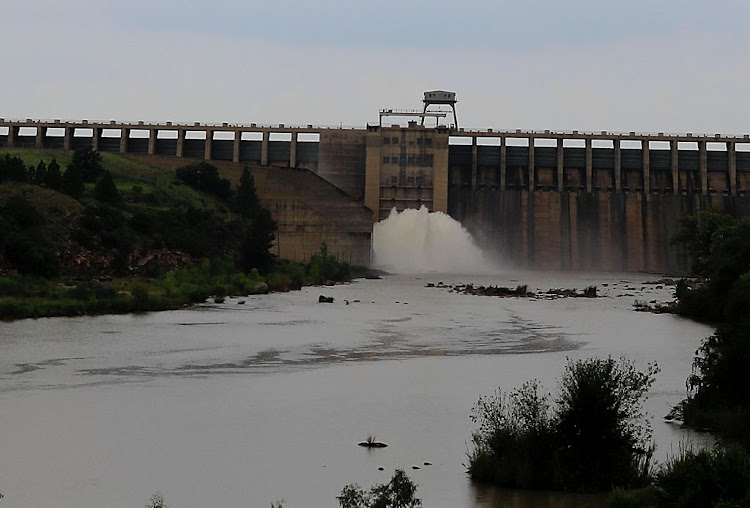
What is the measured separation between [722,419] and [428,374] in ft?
34.1

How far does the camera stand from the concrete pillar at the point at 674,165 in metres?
96.9

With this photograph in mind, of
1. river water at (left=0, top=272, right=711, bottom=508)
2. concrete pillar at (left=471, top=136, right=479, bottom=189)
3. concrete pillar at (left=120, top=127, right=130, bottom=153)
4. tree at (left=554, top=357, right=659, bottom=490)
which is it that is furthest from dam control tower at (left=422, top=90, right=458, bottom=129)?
tree at (left=554, top=357, right=659, bottom=490)

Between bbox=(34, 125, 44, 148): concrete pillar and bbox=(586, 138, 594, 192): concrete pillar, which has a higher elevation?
bbox=(34, 125, 44, 148): concrete pillar

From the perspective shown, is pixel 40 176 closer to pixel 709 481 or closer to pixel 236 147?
pixel 236 147

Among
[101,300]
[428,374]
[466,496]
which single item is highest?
[101,300]

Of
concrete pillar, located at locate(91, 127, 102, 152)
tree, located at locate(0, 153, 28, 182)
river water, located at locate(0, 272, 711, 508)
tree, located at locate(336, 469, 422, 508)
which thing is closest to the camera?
tree, located at locate(336, 469, 422, 508)

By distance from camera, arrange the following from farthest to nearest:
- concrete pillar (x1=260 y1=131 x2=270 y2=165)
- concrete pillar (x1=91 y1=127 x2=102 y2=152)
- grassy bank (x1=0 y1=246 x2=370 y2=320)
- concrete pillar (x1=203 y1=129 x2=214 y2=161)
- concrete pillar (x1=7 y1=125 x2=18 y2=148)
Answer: concrete pillar (x1=7 y1=125 x2=18 y2=148), concrete pillar (x1=91 y1=127 x2=102 y2=152), concrete pillar (x1=260 y1=131 x2=270 y2=165), concrete pillar (x1=203 y1=129 x2=214 y2=161), grassy bank (x1=0 y1=246 x2=370 y2=320)

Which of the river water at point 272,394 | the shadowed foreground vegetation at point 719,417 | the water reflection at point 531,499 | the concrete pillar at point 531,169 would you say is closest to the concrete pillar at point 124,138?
the concrete pillar at point 531,169

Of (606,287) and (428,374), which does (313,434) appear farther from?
(606,287)

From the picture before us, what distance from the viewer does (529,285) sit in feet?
248

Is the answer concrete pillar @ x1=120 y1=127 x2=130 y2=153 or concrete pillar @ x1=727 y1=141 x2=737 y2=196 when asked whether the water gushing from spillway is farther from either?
concrete pillar @ x1=120 y1=127 x2=130 y2=153

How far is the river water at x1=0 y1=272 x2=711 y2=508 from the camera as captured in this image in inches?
688

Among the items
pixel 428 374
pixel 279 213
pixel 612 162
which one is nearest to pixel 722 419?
pixel 428 374

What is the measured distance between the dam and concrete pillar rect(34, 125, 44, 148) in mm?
4991
